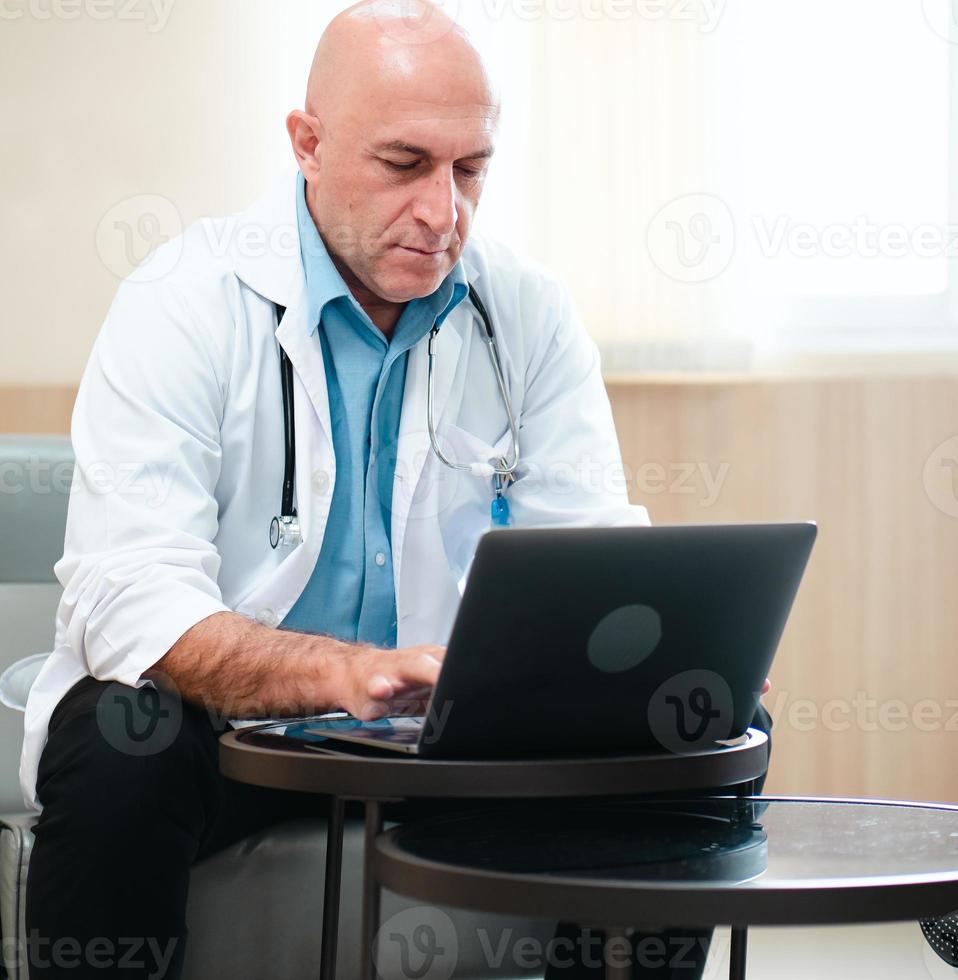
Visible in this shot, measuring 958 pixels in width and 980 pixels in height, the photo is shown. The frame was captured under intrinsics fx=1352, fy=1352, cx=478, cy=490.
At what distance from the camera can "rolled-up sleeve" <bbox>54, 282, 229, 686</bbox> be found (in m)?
1.14

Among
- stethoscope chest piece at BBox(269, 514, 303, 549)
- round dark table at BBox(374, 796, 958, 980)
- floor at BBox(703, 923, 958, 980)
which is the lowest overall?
floor at BBox(703, 923, 958, 980)

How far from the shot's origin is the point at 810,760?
242 cm

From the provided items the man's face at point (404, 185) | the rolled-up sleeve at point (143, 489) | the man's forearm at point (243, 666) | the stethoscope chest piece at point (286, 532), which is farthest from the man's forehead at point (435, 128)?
the man's forearm at point (243, 666)

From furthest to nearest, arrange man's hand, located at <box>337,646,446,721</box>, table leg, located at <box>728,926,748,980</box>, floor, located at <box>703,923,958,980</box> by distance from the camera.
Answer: floor, located at <box>703,923,958,980</box>
table leg, located at <box>728,926,748,980</box>
man's hand, located at <box>337,646,446,721</box>

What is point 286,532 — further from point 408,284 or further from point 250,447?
point 408,284

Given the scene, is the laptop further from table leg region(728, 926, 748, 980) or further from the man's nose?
the man's nose

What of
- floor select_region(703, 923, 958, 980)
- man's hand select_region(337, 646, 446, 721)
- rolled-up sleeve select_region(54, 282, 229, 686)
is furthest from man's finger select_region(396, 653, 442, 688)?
floor select_region(703, 923, 958, 980)

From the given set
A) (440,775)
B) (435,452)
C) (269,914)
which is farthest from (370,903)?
(435,452)

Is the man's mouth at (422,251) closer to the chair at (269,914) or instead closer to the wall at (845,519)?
the chair at (269,914)

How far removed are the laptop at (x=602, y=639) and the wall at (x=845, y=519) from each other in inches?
59.2

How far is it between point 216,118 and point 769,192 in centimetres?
Result: 100

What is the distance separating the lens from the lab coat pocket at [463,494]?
58.1 inches

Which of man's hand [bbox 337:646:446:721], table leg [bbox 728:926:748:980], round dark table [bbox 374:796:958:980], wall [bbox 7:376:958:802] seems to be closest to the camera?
round dark table [bbox 374:796:958:980]

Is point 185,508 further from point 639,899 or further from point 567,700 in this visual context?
point 639,899
